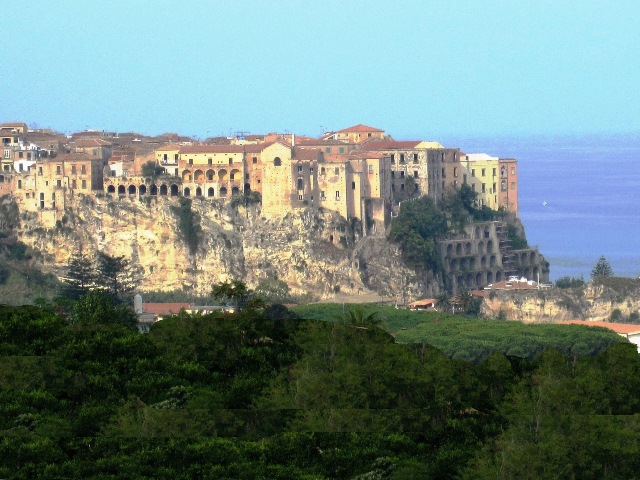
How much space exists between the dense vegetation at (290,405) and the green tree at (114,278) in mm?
24032

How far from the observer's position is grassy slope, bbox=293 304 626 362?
37.7m

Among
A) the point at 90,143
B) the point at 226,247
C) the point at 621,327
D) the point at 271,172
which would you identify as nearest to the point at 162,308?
the point at 271,172

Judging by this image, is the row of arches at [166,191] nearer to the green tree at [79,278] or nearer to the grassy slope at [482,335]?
the green tree at [79,278]

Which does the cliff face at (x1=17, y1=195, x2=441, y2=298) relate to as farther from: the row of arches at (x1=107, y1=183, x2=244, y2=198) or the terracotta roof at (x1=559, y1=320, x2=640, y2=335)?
the terracotta roof at (x1=559, y1=320, x2=640, y2=335)

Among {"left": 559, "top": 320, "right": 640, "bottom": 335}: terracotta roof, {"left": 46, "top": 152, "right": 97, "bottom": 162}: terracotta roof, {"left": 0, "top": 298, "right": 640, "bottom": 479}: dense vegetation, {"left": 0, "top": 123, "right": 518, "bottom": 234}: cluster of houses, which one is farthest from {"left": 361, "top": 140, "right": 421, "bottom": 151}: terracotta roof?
{"left": 0, "top": 298, "right": 640, "bottom": 479}: dense vegetation

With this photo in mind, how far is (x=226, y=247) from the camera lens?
6091 centimetres

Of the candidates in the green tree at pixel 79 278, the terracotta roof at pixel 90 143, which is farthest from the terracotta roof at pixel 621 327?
the terracotta roof at pixel 90 143

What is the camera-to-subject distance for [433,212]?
61.2 meters

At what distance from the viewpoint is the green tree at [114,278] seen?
56.8 m

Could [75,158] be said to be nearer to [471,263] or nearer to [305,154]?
[305,154]

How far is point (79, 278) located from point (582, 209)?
146 ft

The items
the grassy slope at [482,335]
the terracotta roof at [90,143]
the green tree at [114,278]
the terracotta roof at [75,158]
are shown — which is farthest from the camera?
the terracotta roof at [90,143]

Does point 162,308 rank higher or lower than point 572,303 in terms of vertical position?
higher

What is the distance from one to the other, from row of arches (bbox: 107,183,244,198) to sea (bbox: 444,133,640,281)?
1267 centimetres
